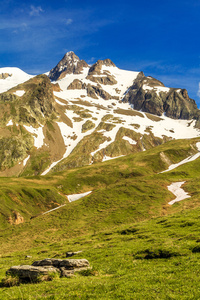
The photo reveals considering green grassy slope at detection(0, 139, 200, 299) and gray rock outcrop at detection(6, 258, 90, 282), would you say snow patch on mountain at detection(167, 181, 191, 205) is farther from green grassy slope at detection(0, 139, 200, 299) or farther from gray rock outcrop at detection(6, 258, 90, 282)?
gray rock outcrop at detection(6, 258, 90, 282)

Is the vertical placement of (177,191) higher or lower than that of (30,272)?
lower

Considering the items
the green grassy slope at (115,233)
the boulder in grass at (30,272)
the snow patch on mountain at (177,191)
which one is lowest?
the snow patch on mountain at (177,191)

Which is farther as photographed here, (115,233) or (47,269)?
(115,233)

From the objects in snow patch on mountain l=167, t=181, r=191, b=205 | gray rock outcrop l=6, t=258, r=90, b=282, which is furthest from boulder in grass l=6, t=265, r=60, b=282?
snow patch on mountain l=167, t=181, r=191, b=205

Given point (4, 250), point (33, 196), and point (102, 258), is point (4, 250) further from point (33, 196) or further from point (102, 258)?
point (33, 196)

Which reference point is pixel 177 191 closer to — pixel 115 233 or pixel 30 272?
pixel 115 233

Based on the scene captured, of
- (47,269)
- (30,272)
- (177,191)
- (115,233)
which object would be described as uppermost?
(30,272)

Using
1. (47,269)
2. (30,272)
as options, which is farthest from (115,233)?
(30,272)

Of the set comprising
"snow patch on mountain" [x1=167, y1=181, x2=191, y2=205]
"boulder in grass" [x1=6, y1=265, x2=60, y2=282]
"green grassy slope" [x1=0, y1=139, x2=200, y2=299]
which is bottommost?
"snow patch on mountain" [x1=167, y1=181, x2=191, y2=205]

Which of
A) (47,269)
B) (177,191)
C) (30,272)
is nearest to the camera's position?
(30,272)

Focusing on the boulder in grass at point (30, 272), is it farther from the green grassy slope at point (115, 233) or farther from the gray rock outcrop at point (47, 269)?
the green grassy slope at point (115, 233)

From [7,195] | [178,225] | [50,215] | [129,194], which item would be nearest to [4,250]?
[50,215]

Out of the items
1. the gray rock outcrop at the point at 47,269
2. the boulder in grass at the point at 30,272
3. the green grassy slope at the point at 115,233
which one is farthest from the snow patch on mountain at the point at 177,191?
the boulder in grass at the point at 30,272

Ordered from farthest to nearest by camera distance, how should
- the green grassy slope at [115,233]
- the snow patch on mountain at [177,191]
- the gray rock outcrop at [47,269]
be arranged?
the snow patch on mountain at [177,191] → the gray rock outcrop at [47,269] → the green grassy slope at [115,233]
